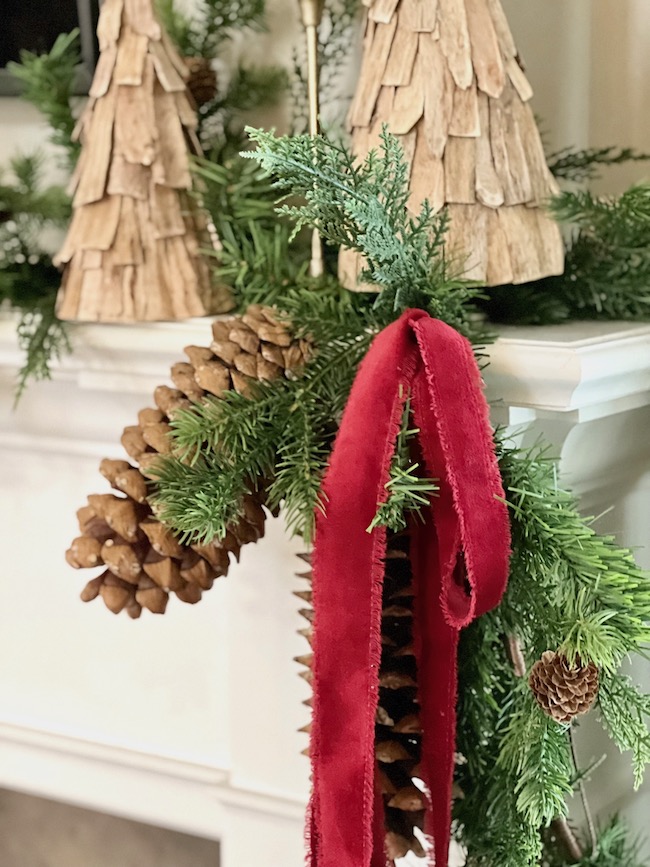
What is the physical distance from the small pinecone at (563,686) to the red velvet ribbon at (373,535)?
0.04 meters

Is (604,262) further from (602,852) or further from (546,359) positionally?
(602,852)

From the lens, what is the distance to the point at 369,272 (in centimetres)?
52

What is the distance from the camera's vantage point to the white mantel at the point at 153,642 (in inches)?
28.2

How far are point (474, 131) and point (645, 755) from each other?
361 mm

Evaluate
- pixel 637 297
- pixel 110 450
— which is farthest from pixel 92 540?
pixel 637 297

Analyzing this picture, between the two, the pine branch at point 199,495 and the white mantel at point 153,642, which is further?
the white mantel at point 153,642

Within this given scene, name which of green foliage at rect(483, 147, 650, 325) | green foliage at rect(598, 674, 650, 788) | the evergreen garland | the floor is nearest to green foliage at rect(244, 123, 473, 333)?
the evergreen garland

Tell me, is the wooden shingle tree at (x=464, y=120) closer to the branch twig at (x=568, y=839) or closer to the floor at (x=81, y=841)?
the branch twig at (x=568, y=839)

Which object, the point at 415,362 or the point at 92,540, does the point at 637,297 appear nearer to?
the point at 415,362

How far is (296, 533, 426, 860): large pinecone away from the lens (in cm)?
57

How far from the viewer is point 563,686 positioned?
1.55ft

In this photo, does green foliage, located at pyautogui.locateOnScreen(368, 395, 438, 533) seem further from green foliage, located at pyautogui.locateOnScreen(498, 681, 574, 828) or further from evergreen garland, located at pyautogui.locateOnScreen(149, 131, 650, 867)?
green foliage, located at pyautogui.locateOnScreen(498, 681, 574, 828)

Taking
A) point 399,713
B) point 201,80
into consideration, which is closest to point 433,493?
point 399,713

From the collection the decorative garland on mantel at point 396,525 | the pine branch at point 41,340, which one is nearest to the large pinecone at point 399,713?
the decorative garland on mantel at point 396,525
